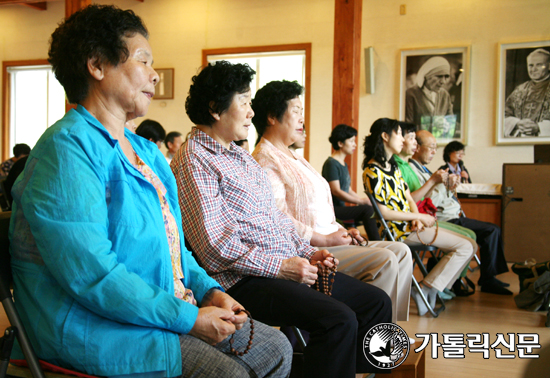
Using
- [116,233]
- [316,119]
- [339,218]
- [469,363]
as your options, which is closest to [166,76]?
[316,119]

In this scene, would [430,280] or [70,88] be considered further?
[430,280]

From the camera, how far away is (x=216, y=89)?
1.78 metres

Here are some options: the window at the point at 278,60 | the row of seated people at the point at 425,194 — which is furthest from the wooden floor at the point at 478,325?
the window at the point at 278,60

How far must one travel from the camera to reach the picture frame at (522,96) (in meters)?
6.70

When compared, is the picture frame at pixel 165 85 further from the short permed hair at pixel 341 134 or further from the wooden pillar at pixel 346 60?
the short permed hair at pixel 341 134

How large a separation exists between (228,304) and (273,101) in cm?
131

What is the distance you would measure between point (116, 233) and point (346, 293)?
1.05 meters

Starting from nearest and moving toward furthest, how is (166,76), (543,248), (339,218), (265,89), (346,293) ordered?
1. (346,293)
2. (265,89)
3. (339,218)
4. (543,248)
5. (166,76)

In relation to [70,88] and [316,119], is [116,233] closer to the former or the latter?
[70,88]

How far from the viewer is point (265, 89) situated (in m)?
2.37

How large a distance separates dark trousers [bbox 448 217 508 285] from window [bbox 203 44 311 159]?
4007mm

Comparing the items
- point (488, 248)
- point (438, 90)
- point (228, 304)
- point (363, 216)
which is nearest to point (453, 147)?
point (488, 248)

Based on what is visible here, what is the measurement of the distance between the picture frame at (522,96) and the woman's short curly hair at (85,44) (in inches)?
264

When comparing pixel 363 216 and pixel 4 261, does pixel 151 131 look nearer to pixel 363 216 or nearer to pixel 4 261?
pixel 363 216
